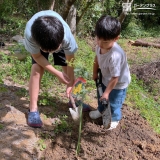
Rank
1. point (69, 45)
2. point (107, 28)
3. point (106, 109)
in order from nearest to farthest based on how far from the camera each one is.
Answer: point (107, 28) < point (69, 45) < point (106, 109)

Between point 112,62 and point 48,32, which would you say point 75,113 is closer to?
point 112,62

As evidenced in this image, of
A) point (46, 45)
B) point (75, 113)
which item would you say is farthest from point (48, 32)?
point (75, 113)

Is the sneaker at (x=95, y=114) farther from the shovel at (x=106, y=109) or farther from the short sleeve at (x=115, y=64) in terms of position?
the short sleeve at (x=115, y=64)

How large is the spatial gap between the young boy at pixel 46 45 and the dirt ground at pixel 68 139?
184mm

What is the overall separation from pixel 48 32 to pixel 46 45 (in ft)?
0.37

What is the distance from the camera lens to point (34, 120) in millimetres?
2510

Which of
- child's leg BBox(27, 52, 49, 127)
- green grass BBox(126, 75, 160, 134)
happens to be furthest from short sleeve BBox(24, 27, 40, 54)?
green grass BBox(126, 75, 160, 134)

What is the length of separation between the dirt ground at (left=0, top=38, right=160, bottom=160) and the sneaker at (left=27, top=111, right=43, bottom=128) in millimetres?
52

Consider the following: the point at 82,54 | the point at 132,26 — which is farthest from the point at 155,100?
the point at 132,26

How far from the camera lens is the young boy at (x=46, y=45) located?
189 cm

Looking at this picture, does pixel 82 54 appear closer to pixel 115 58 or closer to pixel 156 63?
pixel 156 63

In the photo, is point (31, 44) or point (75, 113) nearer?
point (31, 44)

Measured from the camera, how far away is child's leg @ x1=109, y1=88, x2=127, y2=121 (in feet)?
8.28

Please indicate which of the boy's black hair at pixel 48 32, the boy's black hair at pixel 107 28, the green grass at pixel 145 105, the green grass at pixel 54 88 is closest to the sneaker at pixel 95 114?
the green grass at pixel 54 88
